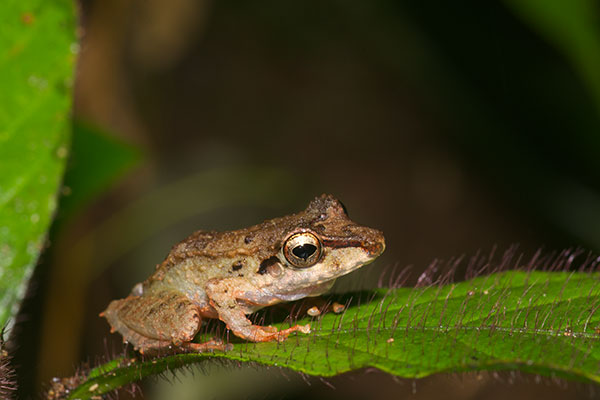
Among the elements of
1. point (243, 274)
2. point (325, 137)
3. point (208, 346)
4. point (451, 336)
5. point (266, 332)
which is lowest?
point (451, 336)

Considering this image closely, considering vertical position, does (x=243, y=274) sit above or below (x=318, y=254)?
above

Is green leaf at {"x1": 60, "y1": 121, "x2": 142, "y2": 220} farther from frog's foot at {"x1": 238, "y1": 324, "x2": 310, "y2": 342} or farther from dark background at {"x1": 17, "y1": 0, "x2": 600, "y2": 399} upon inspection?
frog's foot at {"x1": 238, "y1": 324, "x2": 310, "y2": 342}

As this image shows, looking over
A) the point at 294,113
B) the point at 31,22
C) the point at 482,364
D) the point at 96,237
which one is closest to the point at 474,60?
the point at 294,113

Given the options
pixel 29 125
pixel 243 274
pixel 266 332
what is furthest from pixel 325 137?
pixel 266 332

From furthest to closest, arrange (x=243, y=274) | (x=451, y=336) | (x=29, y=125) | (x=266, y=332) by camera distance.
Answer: (x=29, y=125) < (x=243, y=274) < (x=266, y=332) < (x=451, y=336)

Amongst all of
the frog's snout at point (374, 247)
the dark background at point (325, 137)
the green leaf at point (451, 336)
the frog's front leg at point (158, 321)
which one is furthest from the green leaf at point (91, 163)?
the frog's snout at point (374, 247)

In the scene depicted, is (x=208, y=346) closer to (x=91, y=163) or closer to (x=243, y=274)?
(x=243, y=274)

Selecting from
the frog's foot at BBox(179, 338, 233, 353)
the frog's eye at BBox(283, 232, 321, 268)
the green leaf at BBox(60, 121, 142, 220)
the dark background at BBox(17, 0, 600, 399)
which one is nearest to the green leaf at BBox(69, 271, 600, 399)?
the frog's foot at BBox(179, 338, 233, 353)
